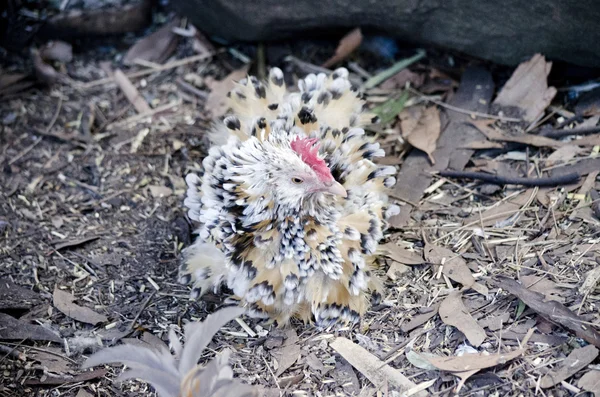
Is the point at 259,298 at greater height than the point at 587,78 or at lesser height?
lesser

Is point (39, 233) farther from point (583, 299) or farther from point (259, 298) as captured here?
point (583, 299)

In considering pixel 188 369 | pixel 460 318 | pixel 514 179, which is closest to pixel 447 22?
pixel 514 179

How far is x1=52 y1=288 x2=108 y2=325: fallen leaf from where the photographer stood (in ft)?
11.2

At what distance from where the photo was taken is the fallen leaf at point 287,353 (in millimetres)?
3170

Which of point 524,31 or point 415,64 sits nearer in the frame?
point 524,31

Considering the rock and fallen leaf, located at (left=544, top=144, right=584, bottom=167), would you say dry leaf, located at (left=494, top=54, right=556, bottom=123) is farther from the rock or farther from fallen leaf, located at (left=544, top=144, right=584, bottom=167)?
fallen leaf, located at (left=544, top=144, right=584, bottom=167)

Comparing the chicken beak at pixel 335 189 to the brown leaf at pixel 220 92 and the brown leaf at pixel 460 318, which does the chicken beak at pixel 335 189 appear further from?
the brown leaf at pixel 220 92

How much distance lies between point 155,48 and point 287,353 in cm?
278

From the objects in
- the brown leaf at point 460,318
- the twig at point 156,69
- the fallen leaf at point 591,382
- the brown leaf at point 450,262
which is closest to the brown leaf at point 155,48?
the twig at point 156,69

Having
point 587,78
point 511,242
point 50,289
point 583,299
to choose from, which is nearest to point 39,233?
point 50,289

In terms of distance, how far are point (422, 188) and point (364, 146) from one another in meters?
0.62

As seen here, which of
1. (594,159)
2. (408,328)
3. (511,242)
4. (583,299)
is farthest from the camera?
(594,159)

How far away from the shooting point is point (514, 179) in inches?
149

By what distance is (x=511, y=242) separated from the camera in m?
3.49
